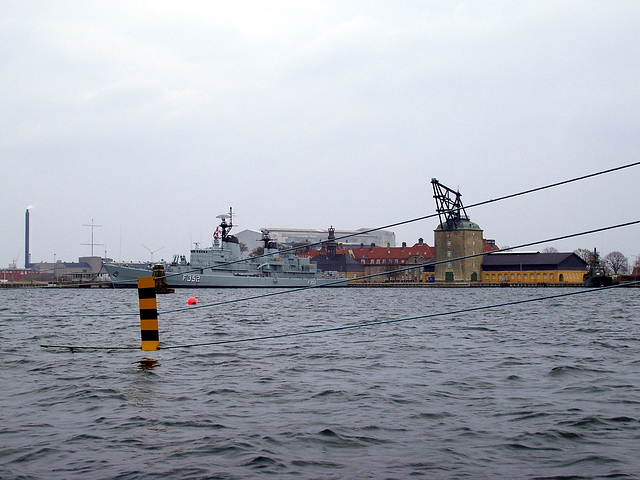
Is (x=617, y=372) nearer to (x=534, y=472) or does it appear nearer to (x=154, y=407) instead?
(x=534, y=472)

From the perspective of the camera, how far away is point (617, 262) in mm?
99625

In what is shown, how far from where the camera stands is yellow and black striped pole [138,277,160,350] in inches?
279

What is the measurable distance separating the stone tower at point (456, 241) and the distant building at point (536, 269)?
184 centimetres

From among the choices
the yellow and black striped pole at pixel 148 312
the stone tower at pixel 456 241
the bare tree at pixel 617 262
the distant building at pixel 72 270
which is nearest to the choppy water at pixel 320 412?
the yellow and black striped pole at pixel 148 312

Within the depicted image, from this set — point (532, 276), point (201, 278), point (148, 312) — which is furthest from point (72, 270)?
point (148, 312)

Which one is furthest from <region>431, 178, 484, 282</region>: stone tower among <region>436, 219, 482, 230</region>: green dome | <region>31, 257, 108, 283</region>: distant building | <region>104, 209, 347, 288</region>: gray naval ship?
<region>31, 257, 108, 283</region>: distant building

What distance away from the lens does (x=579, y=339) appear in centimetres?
1217

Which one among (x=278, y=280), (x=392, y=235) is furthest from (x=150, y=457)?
(x=392, y=235)

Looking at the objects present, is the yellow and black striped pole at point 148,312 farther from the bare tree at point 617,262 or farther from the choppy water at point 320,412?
the bare tree at point 617,262

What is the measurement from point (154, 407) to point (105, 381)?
1.46 m

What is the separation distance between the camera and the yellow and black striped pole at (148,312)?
23.2 feet

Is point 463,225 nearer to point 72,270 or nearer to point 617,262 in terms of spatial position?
point 617,262

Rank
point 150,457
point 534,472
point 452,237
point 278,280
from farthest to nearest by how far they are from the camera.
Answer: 1. point 452,237
2. point 278,280
3. point 150,457
4. point 534,472

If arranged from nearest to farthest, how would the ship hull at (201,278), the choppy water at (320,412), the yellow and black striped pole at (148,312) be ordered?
the choppy water at (320,412) < the yellow and black striped pole at (148,312) < the ship hull at (201,278)
